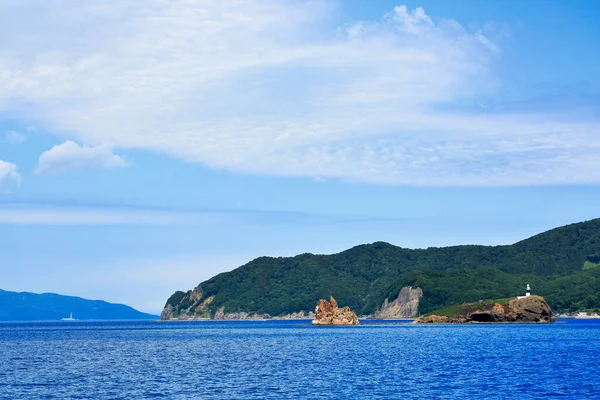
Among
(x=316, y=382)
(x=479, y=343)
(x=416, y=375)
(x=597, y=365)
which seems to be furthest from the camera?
(x=479, y=343)

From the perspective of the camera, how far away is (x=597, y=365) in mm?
107688

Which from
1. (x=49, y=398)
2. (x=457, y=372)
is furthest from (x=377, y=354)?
(x=49, y=398)

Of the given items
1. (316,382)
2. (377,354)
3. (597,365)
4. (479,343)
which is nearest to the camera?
(316,382)

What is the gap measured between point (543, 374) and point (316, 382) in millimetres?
28925

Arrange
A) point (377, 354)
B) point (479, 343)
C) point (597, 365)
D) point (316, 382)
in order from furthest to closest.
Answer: point (479, 343), point (377, 354), point (597, 365), point (316, 382)

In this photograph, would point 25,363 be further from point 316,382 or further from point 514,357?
point 514,357

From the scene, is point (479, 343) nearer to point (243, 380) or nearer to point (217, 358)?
point (217, 358)

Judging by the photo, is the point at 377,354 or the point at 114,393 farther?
the point at 377,354

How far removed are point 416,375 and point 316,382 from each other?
14.0 metres

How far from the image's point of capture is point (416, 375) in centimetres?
9575

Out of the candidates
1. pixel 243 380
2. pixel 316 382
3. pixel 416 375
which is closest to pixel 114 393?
pixel 243 380

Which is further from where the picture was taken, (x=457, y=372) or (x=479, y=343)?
(x=479, y=343)

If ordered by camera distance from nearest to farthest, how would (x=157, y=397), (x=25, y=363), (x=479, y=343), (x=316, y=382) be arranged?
(x=157, y=397) → (x=316, y=382) → (x=25, y=363) → (x=479, y=343)

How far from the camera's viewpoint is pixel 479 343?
161125mm
